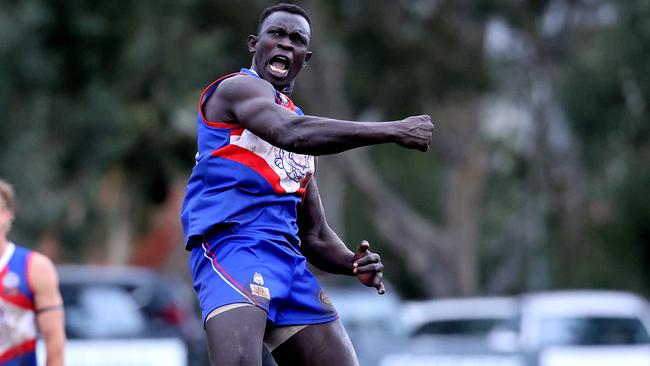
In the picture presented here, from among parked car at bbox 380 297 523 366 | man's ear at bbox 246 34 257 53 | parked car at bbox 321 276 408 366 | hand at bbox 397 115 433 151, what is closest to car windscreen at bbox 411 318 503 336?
parked car at bbox 380 297 523 366

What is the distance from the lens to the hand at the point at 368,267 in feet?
17.8

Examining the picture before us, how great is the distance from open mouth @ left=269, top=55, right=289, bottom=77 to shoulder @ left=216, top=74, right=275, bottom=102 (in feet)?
0.51

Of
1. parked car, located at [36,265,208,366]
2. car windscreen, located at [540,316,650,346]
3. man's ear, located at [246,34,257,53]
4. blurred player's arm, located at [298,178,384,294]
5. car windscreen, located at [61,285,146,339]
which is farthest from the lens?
car windscreen, located at [540,316,650,346]

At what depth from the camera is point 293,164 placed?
17.7 ft

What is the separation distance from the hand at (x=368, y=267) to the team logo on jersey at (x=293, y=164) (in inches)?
14.9

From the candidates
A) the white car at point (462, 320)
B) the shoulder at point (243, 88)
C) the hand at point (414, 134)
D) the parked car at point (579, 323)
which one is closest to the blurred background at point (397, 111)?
the white car at point (462, 320)

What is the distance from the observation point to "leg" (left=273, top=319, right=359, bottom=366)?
538 cm

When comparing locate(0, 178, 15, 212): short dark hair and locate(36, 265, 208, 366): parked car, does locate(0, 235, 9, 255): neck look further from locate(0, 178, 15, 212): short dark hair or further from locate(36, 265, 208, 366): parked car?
locate(36, 265, 208, 366): parked car

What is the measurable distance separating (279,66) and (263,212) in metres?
0.60

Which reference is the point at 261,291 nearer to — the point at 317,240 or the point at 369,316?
the point at 317,240

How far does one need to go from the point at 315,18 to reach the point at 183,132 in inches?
173

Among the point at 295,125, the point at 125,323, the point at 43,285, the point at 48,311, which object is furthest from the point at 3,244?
the point at 125,323

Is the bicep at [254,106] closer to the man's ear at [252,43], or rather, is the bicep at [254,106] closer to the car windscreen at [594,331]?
the man's ear at [252,43]

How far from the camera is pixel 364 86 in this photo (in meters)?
29.8
